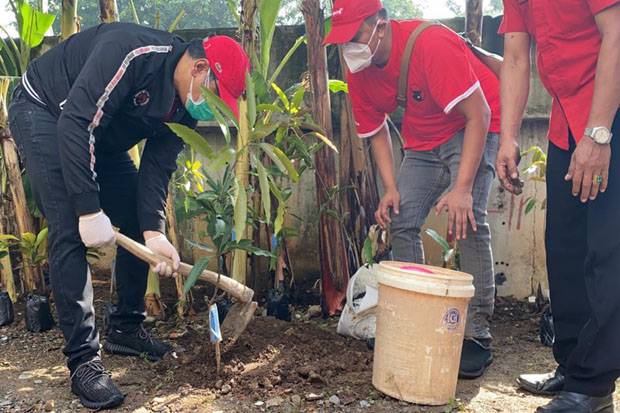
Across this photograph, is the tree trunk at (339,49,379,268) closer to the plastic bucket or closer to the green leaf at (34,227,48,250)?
the plastic bucket

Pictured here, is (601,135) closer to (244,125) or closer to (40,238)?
(244,125)

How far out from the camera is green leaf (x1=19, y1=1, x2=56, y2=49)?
327 cm

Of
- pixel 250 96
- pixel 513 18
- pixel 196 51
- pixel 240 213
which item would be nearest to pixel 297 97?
pixel 250 96

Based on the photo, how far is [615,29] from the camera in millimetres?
1717

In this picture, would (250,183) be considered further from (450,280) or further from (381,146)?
(450,280)

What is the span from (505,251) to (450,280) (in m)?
1.73

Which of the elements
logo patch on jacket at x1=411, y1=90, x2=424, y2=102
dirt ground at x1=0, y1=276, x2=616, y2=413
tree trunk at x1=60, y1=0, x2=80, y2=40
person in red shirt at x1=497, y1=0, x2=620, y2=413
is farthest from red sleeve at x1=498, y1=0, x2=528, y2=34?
tree trunk at x1=60, y1=0, x2=80, y2=40

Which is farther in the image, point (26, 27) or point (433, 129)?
point (26, 27)

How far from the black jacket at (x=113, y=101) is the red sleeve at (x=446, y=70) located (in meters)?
1.02

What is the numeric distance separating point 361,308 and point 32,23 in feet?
8.09

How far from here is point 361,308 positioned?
2.83 meters

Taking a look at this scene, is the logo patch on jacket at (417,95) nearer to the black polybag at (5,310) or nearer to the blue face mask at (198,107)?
the blue face mask at (198,107)

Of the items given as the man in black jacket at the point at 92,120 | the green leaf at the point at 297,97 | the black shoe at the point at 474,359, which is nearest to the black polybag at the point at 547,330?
the black shoe at the point at 474,359

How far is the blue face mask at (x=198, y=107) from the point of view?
2.29m
